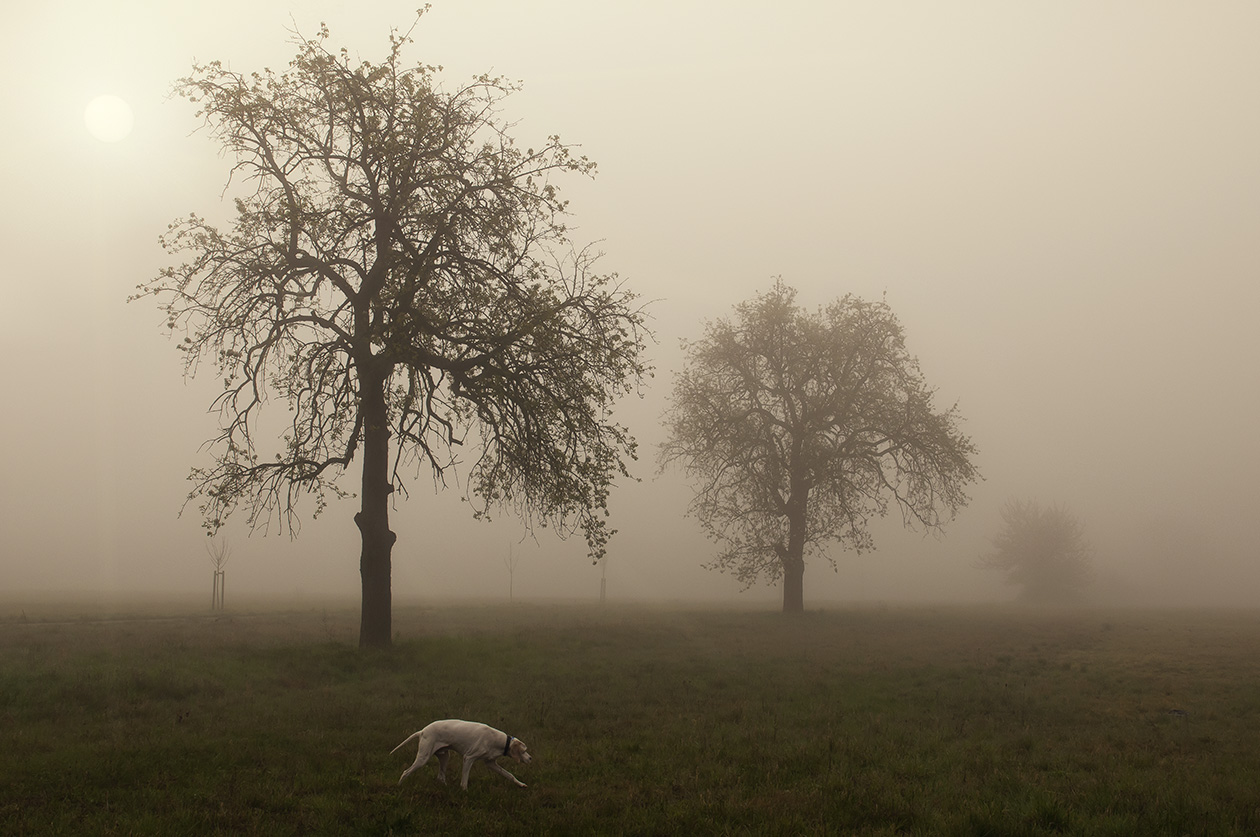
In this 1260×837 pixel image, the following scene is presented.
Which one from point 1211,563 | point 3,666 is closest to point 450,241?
point 3,666

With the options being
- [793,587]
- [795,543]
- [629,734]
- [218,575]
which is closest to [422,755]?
[629,734]

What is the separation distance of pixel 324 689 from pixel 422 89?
1550 centimetres

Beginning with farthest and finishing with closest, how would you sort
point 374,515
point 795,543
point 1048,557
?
point 1048,557, point 795,543, point 374,515

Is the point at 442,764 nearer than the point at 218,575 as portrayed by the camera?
Yes

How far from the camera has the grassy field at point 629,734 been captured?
8.13 metres

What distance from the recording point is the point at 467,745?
30.0 feet

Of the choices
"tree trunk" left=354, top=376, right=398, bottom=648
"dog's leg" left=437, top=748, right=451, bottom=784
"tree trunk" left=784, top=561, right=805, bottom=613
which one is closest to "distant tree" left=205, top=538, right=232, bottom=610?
"tree trunk" left=354, top=376, right=398, bottom=648

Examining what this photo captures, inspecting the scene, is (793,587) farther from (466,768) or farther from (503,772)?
(466,768)

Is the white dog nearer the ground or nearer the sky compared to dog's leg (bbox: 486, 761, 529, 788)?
nearer the sky

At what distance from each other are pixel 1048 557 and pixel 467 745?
8635 cm

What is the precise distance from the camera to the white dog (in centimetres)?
907

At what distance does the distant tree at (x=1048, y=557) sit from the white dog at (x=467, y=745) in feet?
276

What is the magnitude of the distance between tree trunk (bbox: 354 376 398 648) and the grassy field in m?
1.11

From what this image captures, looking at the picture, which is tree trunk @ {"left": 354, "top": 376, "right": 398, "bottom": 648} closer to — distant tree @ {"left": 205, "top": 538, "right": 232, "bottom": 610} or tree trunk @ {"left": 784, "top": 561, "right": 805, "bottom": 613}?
tree trunk @ {"left": 784, "top": 561, "right": 805, "bottom": 613}
